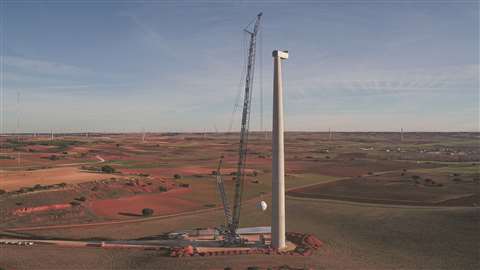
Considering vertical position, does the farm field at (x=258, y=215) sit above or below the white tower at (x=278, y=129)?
below

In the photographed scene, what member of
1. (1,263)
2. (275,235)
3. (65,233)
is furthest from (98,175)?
(275,235)

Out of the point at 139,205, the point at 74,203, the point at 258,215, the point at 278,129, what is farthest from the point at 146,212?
the point at 278,129

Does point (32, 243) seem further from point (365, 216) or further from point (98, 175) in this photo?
point (98, 175)

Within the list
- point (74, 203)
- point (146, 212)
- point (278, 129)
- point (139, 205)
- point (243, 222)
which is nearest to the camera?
point (278, 129)

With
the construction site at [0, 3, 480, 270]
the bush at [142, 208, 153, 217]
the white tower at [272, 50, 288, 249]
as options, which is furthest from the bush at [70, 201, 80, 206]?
the white tower at [272, 50, 288, 249]

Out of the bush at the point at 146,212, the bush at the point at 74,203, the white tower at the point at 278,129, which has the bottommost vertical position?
the bush at the point at 146,212

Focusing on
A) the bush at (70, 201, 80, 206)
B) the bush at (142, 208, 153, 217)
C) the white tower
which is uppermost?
the white tower

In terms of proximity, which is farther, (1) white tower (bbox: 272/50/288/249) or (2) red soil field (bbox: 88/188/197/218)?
(2) red soil field (bbox: 88/188/197/218)

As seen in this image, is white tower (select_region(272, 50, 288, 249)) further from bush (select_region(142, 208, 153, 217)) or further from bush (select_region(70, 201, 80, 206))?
bush (select_region(70, 201, 80, 206))

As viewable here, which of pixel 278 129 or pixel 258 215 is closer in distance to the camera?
pixel 278 129

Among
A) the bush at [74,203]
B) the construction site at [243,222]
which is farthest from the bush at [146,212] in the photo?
the bush at [74,203]

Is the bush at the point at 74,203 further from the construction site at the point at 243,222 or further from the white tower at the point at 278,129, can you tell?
the white tower at the point at 278,129

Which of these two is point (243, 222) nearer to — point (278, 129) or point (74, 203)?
point (278, 129)
